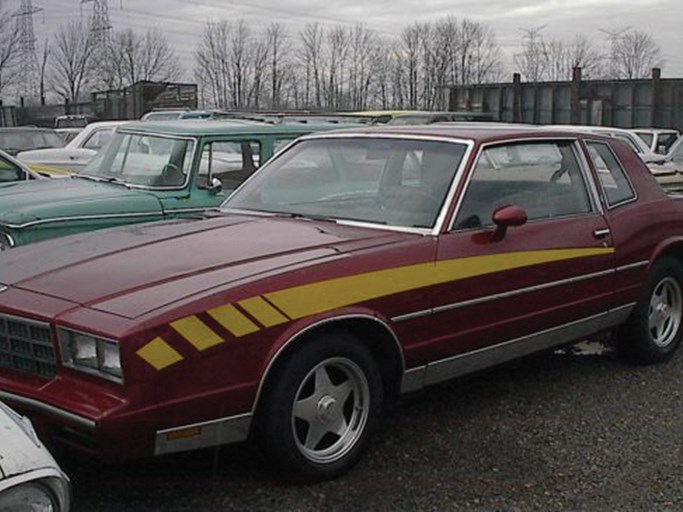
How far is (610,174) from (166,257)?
3.17 meters

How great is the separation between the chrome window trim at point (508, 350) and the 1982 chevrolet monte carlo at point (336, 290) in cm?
1

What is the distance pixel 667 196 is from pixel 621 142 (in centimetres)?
50

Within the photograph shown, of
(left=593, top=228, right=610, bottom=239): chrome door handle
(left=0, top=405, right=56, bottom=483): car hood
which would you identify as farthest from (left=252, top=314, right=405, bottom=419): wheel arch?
(left=593, top=228, right=610, bottom=239): chrome door handle

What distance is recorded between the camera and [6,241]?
6.45m

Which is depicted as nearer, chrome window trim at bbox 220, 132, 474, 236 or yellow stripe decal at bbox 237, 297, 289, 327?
yellow stripe decal at bbox 237, 297, 289, 327

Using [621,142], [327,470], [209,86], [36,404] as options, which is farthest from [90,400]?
[209,86]

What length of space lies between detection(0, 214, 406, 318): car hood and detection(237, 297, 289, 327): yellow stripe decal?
0.43ft

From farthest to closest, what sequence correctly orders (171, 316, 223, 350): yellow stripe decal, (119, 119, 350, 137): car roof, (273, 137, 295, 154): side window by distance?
(273, 137, 295, 154): side window, (119, 119, 350, 137): car roof, (171, 316, 223, 350): yellow stripe decal

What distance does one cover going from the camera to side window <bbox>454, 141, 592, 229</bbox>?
4.77 metres

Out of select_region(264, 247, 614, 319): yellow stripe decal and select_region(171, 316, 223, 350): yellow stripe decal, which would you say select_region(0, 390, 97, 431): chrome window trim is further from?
select_region(264, 247, 614, 319): yellow stripe decal

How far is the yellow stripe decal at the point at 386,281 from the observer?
379 centimetres

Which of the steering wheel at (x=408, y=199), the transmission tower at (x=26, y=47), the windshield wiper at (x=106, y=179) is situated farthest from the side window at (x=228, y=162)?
the transmission tower at (x=26, y=47)

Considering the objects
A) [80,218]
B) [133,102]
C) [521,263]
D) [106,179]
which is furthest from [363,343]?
[133,102]

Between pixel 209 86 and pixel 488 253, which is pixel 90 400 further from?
pixel 209 86
